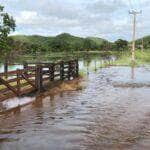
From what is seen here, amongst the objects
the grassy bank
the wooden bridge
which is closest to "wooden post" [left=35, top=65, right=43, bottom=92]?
the wooden bridge

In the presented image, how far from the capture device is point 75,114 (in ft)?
55.0

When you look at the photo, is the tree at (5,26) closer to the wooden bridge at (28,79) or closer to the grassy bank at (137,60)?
the wooden bridge at (28,79)

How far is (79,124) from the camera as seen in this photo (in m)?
14.7

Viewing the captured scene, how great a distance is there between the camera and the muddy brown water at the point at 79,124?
465 inches

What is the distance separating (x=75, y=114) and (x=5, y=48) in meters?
7.72

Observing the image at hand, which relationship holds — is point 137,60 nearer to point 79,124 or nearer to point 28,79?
point 28,79

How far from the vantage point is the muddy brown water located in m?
11.8

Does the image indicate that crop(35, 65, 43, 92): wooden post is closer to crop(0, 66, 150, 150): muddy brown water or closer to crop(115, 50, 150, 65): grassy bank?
crop(0, 66, 150, 150): muddy brown water

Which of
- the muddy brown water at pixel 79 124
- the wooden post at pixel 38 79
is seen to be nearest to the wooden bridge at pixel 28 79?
the wooden post at pixel 38 79

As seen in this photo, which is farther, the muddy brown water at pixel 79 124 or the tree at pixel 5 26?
the tree at pixel 5 26

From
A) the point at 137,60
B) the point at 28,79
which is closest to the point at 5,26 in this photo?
the point at 28,79

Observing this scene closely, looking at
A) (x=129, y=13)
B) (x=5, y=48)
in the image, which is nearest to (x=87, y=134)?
(x=5, y=48)

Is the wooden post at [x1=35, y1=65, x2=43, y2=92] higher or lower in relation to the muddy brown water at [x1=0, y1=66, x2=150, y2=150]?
higher

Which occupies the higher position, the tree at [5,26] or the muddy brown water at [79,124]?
the tree at [5,26]
